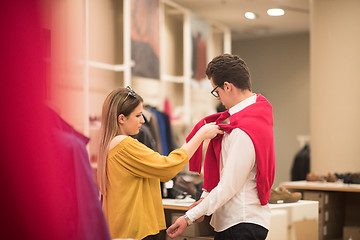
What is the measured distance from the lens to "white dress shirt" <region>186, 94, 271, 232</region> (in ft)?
5.41

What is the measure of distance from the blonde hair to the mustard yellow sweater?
0.03 meters

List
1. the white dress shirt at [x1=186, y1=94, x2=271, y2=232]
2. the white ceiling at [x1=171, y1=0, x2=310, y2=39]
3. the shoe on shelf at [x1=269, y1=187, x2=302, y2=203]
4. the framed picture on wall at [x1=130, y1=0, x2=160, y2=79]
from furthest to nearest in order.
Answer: the white ceiling at [x1=171, y1=0, x2=310, y2=39], the framed picture on wall at [x1=130, y1=0, x2=160, y2=79], the shoe on shelf at [x1=269, y1=187, x2=302, y2=203], the white dress shirt at [x1=186, y1=94, x2=271, y2=232]

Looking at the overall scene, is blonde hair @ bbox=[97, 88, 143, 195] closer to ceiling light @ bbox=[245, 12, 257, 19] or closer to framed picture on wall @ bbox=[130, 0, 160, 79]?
framed picture on wall @ bbox=[130, 0, 160, 79]

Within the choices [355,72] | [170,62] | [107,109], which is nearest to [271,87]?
[170,62]

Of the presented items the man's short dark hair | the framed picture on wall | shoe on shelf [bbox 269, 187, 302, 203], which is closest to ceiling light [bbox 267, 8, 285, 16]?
the framed picture on wall

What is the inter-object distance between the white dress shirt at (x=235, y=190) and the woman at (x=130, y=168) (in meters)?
0.13

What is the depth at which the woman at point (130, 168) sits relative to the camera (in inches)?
71.4

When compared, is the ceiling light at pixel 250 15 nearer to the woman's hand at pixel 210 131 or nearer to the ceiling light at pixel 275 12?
the ceiling light at pixel 275 12

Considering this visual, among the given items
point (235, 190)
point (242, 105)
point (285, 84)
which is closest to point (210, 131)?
point (242, 105)

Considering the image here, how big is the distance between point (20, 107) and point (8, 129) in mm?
29

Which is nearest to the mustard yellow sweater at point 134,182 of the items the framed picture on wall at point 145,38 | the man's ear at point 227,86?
the man's ear at point 227,86

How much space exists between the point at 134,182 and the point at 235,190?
44 cm

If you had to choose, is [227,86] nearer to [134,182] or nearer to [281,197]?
[134,182]

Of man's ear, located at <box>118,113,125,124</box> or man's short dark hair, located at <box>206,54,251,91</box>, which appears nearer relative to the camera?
man's short dark hair, located at <box>206,54,251,91</box>
